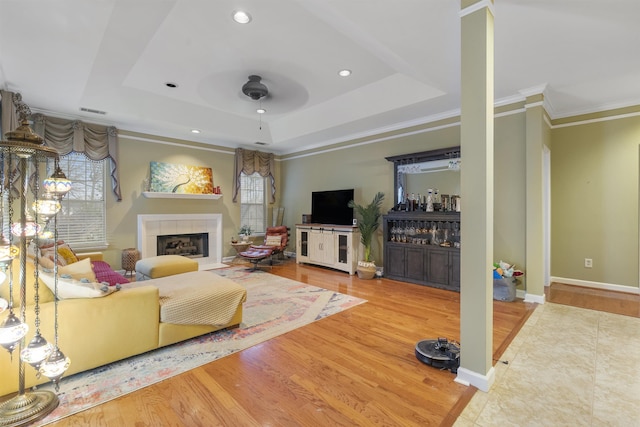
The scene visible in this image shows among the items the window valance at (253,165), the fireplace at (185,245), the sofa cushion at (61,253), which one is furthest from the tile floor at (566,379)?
the window valance at (253,165)

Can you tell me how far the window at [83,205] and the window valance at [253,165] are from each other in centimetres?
252

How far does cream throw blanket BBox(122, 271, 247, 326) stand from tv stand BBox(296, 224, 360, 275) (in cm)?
290

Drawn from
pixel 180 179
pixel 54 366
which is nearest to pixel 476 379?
pixel 54 366

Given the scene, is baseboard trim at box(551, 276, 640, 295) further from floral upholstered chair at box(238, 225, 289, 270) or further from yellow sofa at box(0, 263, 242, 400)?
yellow sofa at box(0, 263, 242, 400)

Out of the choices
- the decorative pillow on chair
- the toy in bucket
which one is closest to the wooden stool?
the decorative pillow on chair

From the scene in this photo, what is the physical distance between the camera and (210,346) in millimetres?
2650

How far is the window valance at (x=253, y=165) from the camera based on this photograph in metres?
6.82

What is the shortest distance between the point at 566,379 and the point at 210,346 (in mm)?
2866

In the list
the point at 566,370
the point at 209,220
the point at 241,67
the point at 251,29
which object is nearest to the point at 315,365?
the point at 566,370

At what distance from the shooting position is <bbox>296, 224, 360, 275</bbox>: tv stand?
552 cm

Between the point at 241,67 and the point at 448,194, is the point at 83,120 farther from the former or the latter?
the point at 448,194

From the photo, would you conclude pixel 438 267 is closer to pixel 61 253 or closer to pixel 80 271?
pixel 80 271

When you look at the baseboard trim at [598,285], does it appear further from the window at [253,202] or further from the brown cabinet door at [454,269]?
the window at [253,202]

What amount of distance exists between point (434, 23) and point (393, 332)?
113 inches
